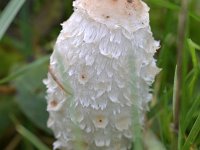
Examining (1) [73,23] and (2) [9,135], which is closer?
(1) [73,23]

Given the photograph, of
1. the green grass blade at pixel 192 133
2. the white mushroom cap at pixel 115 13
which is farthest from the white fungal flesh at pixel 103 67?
the green grass blade at pixel 192 133

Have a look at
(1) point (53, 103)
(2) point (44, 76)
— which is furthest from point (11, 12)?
Result: (2) point (44, 76)

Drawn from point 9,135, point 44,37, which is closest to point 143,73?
point 9,135

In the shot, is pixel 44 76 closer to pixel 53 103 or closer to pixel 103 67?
pixel 53 103

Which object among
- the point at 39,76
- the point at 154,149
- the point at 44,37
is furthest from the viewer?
the point at 44,37

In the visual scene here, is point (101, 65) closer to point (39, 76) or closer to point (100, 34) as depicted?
point (100, 34)

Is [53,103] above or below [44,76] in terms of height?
above

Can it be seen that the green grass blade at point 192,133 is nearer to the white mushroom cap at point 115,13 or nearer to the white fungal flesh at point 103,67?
the white fungal flesh at point 103,67
